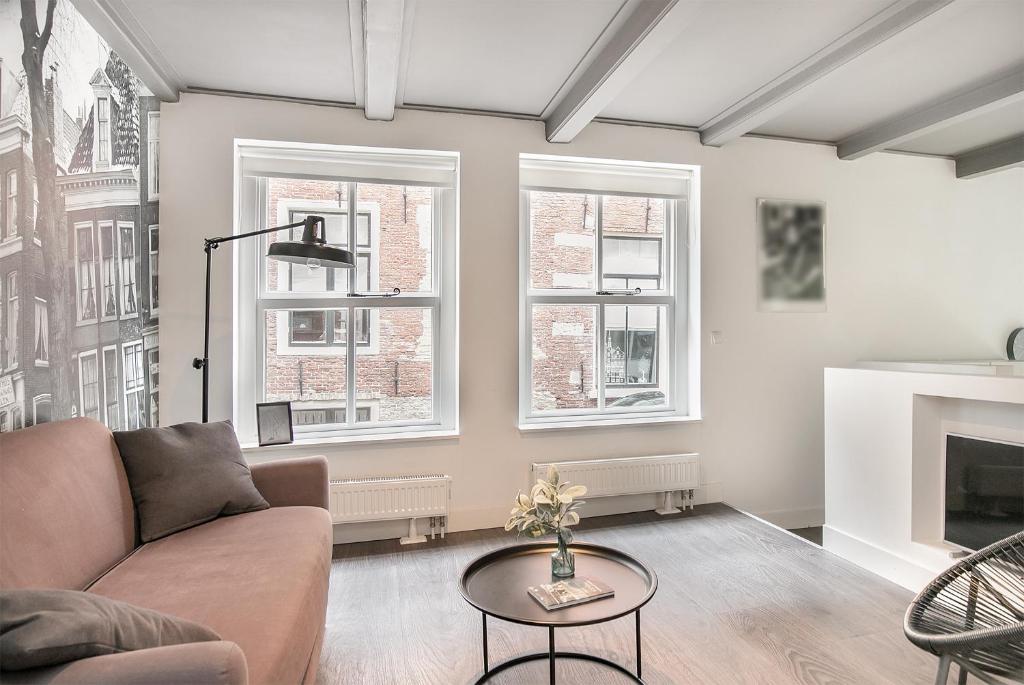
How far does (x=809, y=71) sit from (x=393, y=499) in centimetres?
329

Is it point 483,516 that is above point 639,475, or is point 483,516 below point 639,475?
below

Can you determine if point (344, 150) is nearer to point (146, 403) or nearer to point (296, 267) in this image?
point (296, 267)

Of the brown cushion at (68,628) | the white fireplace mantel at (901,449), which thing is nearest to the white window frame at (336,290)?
the brown cushion at (68,628)

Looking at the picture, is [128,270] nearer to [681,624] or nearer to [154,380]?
[154,380]

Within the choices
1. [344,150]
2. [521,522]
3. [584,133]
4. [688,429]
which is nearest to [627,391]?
[688,429]

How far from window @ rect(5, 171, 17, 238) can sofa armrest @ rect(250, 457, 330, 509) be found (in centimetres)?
118

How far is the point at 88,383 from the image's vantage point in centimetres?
214

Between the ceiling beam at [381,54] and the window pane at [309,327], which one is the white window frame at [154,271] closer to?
the window pane at [309,327]

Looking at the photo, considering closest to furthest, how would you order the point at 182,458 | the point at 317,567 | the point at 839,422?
the point at 317,567, the point at 182,458, the point at 839,422

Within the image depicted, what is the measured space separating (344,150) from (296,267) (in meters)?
0.78

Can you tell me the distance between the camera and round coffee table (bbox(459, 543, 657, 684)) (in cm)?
152

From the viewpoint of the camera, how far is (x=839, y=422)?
3074mm

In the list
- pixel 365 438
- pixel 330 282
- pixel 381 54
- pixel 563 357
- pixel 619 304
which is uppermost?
pixel 381 54

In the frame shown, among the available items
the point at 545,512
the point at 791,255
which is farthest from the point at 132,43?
the point at 791,255
